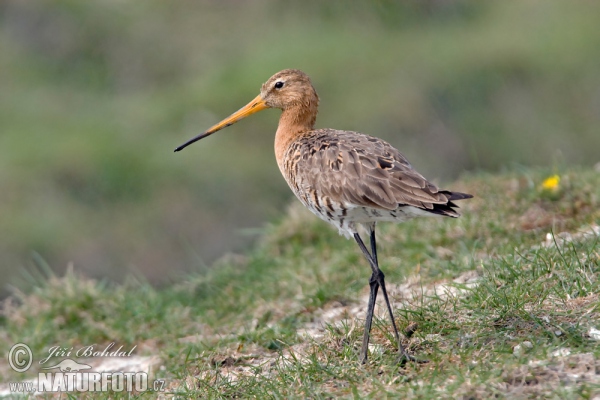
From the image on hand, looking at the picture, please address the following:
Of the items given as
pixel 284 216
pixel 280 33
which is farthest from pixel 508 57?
pixel 284 216

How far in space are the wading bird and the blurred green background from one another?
3.21 meters

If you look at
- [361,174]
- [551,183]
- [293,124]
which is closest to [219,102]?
[551,183]

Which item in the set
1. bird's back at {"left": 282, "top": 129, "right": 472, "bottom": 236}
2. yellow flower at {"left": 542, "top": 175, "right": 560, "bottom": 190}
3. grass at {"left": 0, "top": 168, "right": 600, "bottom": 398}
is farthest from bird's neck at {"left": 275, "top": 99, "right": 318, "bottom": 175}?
yellow flower at {"left": 542, "top": 175, "right": 560, "bottom": 190}

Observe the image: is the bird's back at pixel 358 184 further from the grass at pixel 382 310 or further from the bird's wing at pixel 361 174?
the grass at pixel 382 310

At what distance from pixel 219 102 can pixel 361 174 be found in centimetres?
632

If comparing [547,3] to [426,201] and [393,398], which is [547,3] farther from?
[393,398]

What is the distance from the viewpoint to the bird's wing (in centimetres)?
480

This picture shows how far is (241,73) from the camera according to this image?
1147 centimetres

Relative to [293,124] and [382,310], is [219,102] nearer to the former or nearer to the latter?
[293,124]

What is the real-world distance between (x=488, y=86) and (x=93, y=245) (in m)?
5.23

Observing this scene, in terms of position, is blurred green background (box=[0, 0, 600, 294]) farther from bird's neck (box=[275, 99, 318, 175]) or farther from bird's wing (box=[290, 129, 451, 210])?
bird's wing (box=[290, 129, 451, 210])

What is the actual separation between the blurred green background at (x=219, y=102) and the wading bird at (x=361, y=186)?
3212mm

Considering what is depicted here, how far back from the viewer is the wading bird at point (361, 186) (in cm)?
477

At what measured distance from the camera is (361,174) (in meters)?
4.99
